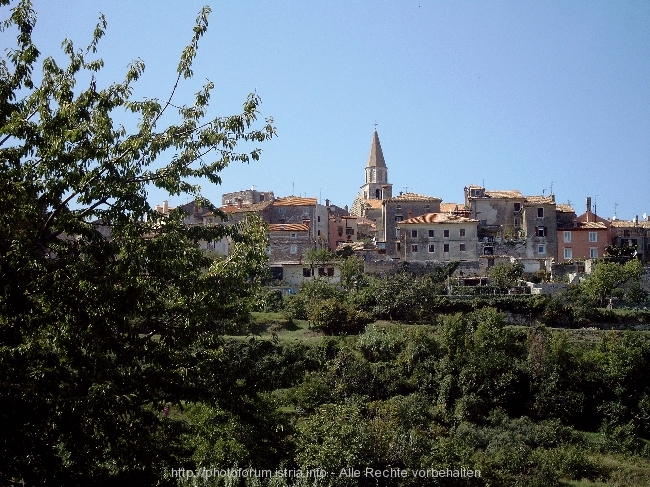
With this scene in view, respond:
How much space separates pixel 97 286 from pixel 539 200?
47.5 m

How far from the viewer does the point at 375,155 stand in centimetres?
8625

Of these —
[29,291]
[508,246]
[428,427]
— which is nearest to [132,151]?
[29,291]

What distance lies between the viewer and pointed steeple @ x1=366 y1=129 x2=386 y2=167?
8588 cm

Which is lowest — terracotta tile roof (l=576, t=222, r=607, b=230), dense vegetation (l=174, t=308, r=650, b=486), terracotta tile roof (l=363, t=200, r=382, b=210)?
dense vegetation (l=174, t=308, r=650, b=486)

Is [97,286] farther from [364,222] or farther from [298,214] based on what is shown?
[364,222]

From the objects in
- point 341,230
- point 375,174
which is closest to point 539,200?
point 341,230

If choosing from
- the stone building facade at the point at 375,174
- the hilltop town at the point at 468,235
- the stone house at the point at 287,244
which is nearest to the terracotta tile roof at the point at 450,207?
the hilltop town at the point at 468,235

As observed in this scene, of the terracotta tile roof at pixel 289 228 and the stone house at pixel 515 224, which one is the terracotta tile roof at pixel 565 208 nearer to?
the stone house at pixel 515 224

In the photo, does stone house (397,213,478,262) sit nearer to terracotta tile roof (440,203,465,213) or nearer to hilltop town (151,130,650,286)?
hilltop town (151,130,650,286)

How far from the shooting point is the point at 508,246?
49844 millimetres

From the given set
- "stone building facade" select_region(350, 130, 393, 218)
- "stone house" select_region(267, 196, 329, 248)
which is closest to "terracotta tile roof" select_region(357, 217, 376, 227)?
"stone house" select_region(267, 196, 329, 248)

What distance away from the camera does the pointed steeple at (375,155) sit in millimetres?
85875

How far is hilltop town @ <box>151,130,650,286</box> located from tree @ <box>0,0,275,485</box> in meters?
36.5

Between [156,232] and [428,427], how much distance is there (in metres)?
19.6
